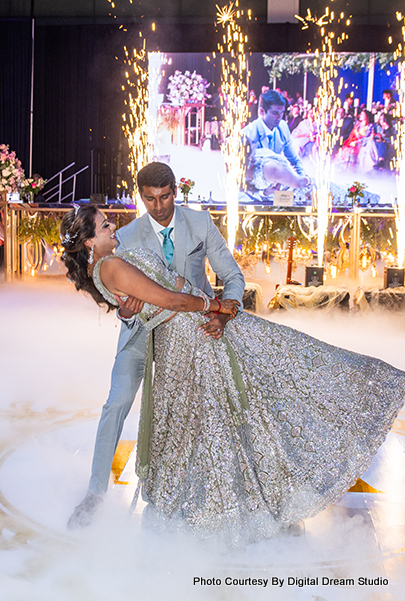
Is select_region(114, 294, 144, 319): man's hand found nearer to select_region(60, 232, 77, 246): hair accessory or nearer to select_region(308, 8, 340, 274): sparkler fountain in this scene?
select_region(60, 232, 77, 246): hair accessory

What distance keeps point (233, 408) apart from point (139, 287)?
0.53m

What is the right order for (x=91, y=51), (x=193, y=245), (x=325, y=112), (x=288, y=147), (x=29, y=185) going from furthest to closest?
(x=91, y=51)
(x=325, y=112)
(x=288, y=147)
(x=29, y=185)
(x=193, y=245)

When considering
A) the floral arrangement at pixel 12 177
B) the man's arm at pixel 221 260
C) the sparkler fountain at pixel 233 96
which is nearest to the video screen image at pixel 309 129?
the sparkler fountain at pixel 233 96

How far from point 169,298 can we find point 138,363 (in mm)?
397

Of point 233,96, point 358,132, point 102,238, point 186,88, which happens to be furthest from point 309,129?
point 102,238

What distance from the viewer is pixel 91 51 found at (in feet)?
41.1

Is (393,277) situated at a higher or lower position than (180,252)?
lower

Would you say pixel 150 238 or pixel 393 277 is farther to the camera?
pixel 393 277

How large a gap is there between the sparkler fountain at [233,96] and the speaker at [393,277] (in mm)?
5444

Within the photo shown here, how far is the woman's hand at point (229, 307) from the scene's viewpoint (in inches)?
83.7

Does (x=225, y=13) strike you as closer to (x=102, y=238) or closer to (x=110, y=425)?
(x=102, y=238)

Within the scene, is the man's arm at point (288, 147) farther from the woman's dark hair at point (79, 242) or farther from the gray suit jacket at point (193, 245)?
the woman's dark hair at point (79, 242)

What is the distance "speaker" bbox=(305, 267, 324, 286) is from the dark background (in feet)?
19.8

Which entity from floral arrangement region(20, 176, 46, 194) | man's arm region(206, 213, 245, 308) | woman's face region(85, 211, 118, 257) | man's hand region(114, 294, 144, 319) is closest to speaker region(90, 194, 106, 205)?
floral arrangement region(20, 176, 46, 194)
